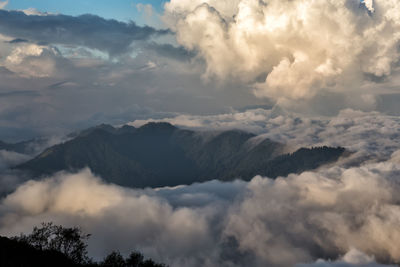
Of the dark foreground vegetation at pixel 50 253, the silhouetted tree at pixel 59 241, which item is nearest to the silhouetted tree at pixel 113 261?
the dark foreground vegetation at pixel 50 253

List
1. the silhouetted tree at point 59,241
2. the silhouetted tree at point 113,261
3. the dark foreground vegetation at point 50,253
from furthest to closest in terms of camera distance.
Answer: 1. the silhouetted tree at point 59,241
2. the silhouetted tree at point 113,261
3. the dark foreground vegetation at point 50,253

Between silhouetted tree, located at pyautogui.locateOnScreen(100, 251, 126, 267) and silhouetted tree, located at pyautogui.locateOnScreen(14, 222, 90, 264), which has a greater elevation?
silhouetted tree, located at pyautogui.locateOnScreen(14, 222, 90, 264)

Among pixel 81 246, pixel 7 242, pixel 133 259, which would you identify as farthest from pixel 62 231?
pixel 133 259

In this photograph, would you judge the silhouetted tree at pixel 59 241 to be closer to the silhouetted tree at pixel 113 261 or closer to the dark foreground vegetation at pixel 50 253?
the dark foreground vegetation at pixel 50 253

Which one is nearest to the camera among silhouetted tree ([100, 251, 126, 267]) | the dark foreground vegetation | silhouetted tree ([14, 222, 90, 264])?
the dark foreground vegetation

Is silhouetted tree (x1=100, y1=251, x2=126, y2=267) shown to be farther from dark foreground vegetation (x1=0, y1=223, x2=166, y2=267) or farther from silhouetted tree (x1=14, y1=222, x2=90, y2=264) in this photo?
silhouetted tree (x1=14, y1=222, x2=90, y2=264)

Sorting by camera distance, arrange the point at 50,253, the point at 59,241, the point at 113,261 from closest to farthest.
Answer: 1. the point at 50,253
2. the point at 113,261
3. the point at 59,241

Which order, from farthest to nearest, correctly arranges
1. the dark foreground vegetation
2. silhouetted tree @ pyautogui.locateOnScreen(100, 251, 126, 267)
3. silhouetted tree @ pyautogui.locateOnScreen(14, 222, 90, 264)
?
silhouetted tree @ pyautogui.locateOnScreen(14, 222, 90, 264) < silhouetted tree @ pyautogui.locateOnScreen(100, 251, 126, 267) < the dark foreground vegetation

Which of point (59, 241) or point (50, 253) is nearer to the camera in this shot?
point (50, 253)

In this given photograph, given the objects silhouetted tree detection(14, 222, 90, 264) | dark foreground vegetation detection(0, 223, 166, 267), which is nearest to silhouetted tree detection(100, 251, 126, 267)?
dark foreground vegetation detection(0, 223, 166, 267)

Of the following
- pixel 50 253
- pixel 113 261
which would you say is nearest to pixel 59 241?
pixel 50 253

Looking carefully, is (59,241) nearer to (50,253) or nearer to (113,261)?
(50,253)

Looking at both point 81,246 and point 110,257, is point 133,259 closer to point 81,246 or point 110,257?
point 110,257

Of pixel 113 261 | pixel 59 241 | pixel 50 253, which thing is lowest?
pixel 113 261
